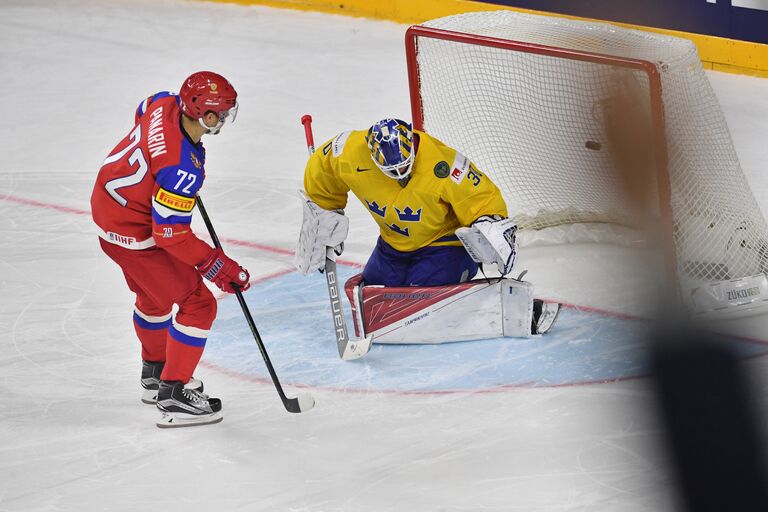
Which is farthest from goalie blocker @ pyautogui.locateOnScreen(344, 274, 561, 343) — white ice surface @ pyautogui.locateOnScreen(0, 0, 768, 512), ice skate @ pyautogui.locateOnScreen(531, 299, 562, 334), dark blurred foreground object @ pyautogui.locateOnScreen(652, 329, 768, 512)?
dark blurred foreground object @ pyautogui.locateOnScreen(652, 329, 768, 512)

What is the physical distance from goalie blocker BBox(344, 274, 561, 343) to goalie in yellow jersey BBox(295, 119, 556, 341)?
0.04m

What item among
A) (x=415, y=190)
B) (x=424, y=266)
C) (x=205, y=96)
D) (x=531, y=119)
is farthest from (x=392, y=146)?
(x=531, y=119)

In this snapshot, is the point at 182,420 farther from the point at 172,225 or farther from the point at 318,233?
the point at 318,233

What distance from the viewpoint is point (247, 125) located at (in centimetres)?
703

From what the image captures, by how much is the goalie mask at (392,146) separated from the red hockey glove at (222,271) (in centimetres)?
72

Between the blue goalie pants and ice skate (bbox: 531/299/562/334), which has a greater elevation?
the blue goalie pants

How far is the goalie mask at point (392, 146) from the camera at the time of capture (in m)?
3.97

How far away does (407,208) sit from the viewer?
13.9 feet

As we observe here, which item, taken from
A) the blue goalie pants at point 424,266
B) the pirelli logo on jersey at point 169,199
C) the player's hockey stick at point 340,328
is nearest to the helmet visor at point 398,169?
the blue goalie pants at point 424,266

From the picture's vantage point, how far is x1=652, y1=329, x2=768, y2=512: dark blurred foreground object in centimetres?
110

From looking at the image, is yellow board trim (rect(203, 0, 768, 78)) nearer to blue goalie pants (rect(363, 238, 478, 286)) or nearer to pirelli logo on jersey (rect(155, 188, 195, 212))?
blue goalie pants (rect(363, 238, 478, 286))

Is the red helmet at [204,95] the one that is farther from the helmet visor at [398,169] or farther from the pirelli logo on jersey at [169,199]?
the helmet visor at [398,169]

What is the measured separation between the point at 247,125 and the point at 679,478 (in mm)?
6067

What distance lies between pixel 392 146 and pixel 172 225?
0.92 metres
